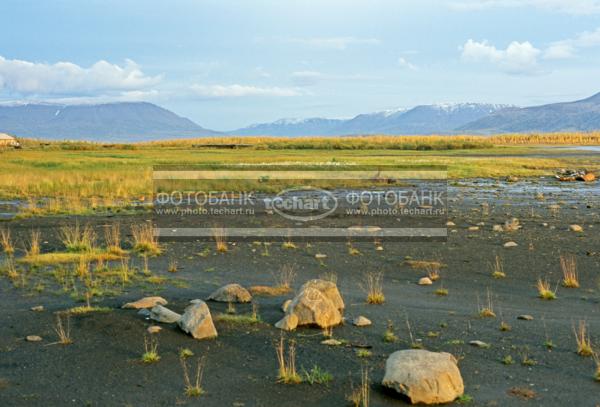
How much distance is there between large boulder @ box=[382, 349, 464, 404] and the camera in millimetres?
7719

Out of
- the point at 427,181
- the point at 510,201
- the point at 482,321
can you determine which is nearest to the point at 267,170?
the point at 427,181

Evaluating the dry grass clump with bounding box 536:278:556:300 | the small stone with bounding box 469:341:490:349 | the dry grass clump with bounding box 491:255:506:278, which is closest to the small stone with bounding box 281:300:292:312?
the small stone with bounding box 469:341:490:349

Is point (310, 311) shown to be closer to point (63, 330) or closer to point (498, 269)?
point (63, 330)

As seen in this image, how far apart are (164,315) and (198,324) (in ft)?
3.02

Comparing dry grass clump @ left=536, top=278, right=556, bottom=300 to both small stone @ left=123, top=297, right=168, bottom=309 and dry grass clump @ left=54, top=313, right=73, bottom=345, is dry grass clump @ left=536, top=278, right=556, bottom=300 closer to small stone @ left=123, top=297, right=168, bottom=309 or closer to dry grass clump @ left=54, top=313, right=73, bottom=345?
small stone @ left=123, top=297, right=168, bottom=309

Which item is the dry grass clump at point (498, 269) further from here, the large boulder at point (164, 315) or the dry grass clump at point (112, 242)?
the dry grass clump at point (112, 242)

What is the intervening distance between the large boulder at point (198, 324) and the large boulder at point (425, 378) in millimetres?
3210

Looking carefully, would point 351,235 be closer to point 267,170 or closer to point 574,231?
point 574,231

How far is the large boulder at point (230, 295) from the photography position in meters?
12.4

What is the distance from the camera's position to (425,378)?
7.71 metres

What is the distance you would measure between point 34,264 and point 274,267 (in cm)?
545

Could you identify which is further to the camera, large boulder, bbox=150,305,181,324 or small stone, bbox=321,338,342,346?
large boulder, bbox=150,305,181,324

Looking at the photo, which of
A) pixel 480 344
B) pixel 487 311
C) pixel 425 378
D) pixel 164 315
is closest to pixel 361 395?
pixel 425 378

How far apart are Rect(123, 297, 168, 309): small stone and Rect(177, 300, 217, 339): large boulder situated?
5.50 ft
